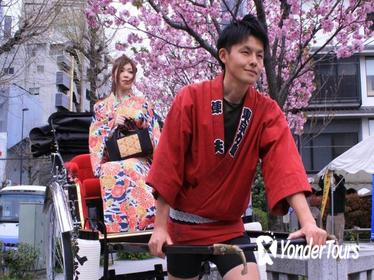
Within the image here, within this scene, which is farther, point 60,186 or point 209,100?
point 60,186

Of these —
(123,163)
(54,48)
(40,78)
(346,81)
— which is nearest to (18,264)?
(123,163)

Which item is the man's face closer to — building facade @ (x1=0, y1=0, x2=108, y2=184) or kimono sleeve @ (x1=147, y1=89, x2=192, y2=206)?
kimono sleeve @ (x1=147, y1=89, x2=192, y2=206)

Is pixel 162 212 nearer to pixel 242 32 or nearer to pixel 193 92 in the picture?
pixel 193 92

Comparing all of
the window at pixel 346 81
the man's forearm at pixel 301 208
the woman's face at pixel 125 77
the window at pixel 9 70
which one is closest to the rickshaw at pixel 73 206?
the man's forearm at pixel 301 208

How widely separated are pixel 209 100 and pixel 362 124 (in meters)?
23.3

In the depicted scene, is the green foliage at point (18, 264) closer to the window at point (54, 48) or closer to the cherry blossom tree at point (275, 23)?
the cherry blossom tree at point (275, 23)

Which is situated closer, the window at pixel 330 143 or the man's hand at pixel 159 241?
the man's hand at pixel 159 241

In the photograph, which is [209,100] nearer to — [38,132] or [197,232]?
[197,232]

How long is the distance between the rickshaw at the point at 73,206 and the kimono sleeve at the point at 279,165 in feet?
0.84

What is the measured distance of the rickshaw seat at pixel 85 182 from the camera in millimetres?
4156

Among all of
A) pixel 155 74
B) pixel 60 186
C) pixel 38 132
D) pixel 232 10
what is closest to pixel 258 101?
pixel 60 186

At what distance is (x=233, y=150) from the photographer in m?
2.31

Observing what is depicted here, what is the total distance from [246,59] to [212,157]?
18.5 inches

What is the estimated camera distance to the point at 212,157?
2.31 metres
